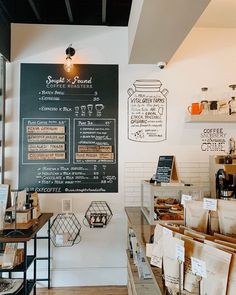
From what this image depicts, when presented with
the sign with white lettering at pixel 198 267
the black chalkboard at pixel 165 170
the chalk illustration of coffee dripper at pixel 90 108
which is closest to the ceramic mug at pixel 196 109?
the black chalkboard at pixel 165 170

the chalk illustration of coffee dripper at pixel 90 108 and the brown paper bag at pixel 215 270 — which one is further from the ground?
the chalk illustration of coffee dripper at pixel 90 108

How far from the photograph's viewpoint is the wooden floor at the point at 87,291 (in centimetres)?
295

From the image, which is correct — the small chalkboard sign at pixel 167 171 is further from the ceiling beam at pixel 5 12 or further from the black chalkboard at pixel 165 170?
the ceiling beam at pixel 5 12

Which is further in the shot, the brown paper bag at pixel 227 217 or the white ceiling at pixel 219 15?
the white ceiling at pixel 219 15

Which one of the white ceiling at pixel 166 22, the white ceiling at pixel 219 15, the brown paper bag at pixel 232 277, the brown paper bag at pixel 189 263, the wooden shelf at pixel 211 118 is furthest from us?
the wooden shelf at pixel 211 118

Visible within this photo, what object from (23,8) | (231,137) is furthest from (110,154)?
(23,8)

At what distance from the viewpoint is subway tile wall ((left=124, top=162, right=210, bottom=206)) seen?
3.17 metres

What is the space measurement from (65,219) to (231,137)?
203 centimetres

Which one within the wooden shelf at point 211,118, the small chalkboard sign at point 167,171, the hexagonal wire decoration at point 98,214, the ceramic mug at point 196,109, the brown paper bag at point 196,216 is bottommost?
the hexagonal wire decoration at point 98,214

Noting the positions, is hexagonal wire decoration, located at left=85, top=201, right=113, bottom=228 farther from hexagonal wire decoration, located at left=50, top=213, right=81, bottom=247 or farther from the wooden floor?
the wooden floor

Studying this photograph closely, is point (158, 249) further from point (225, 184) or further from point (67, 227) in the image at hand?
point (67, 227)

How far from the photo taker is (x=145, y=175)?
3180 millimetres

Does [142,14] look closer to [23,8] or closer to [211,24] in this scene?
[211,24]

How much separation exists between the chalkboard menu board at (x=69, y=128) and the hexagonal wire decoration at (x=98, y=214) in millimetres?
158
